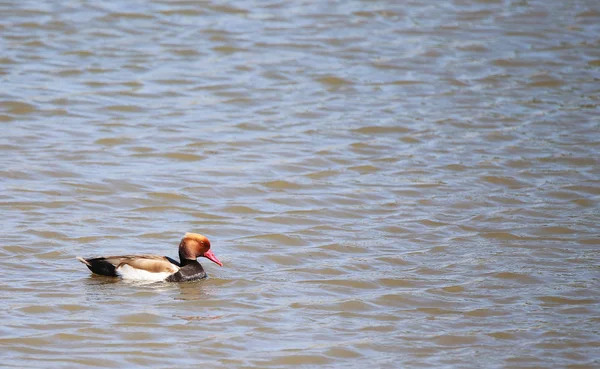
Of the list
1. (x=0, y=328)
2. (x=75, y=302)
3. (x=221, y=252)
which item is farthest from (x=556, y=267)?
(x=0, y=328)

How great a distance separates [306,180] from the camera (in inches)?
413

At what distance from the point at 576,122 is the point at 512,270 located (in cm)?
473

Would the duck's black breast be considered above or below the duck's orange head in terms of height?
below

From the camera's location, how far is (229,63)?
14141 mm

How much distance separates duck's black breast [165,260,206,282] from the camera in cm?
795

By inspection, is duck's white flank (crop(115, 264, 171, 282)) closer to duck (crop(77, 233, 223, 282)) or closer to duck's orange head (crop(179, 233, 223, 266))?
duck (crop(77, 233, 223, 282))

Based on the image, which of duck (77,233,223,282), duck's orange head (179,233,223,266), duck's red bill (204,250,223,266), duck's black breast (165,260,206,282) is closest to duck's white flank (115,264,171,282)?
duck (77,233,223,282)

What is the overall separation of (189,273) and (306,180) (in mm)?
2780

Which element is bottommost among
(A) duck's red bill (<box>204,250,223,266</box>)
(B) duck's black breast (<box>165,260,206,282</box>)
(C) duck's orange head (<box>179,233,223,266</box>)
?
(B) duck's black breast (<box>165,260,206,282</box>)

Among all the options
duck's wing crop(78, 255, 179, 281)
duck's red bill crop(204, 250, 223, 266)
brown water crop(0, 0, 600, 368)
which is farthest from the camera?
duck's red bill crop(204, 250, 223, 266)

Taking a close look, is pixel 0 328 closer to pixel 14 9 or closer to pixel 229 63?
pixel 229 63

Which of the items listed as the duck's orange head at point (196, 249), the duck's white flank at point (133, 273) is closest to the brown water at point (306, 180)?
the duck's white flank at point (133, 273)

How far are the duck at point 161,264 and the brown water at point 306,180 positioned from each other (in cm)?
12

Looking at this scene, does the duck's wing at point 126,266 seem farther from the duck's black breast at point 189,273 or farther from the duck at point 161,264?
the duck's black breast at point 189,273
